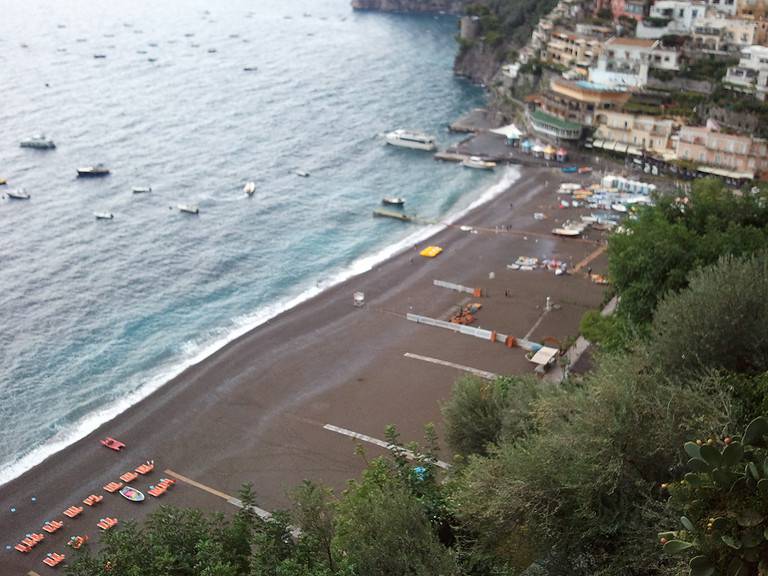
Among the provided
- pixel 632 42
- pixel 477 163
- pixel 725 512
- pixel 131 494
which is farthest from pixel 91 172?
pixel 725 512

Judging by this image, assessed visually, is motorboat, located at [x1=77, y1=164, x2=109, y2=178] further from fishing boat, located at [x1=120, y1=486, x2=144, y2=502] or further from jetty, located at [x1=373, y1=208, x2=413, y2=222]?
fishing boat, located at [x1=120, y1=486, x2=144, y2=502]

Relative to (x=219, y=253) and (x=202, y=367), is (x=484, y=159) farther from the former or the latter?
(x=202, y=367)

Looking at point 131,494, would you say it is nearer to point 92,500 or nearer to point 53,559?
point 92,500

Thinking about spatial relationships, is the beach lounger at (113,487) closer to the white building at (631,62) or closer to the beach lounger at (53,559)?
the beach lounger at (53,559)

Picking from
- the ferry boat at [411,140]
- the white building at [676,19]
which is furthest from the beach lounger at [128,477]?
the white building at [676,19]

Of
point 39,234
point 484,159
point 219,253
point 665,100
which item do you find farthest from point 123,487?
point 665,100

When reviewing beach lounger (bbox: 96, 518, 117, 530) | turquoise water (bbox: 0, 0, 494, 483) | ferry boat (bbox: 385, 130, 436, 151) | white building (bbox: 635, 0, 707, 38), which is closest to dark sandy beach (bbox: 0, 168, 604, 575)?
beach lounger (bbox: 96, 518, 117, 530)
